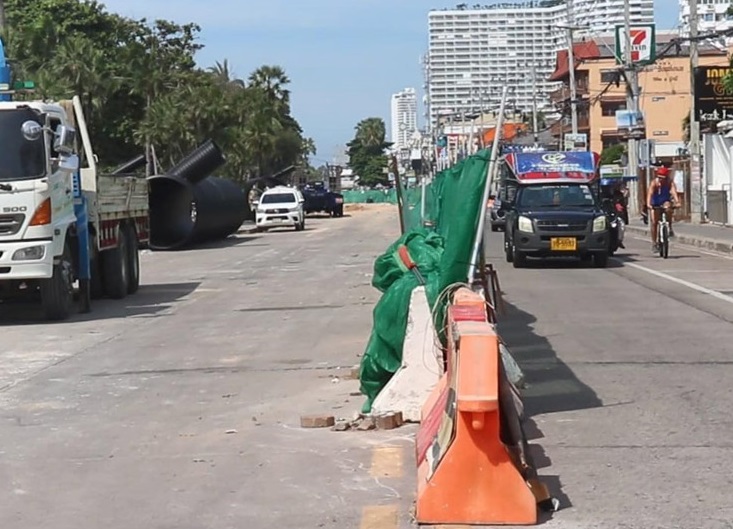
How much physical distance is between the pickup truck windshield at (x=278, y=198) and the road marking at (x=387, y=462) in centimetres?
4332

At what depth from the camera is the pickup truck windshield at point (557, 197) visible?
25.9 metres

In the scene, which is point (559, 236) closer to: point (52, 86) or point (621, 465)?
point (621, 465)

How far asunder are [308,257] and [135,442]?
72.4 ft

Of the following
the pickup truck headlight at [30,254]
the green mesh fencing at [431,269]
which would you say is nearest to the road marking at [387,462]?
the green mesh fencing at [431,269]

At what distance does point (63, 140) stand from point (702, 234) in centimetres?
2349

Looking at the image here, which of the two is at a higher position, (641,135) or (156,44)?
(156,44)

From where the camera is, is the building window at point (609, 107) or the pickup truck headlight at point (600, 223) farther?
the building window at point (609, 107)

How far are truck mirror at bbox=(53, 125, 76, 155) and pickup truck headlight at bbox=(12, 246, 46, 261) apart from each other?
129 centimetres

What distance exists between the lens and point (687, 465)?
7891 mm

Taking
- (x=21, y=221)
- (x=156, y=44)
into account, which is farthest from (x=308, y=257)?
(x=156, y=44)

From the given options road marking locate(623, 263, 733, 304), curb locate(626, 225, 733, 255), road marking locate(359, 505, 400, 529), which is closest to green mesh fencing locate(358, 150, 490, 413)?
road marking locate(359, 505, 400, 529)

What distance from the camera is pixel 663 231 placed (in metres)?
26.9

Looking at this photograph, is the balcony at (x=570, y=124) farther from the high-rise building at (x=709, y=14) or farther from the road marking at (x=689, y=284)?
the road marking at (x=689, y=284)

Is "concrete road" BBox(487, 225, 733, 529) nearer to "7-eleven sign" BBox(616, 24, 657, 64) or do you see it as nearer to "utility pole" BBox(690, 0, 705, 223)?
"utility pole" BBox(690, 0, 705, 223)
